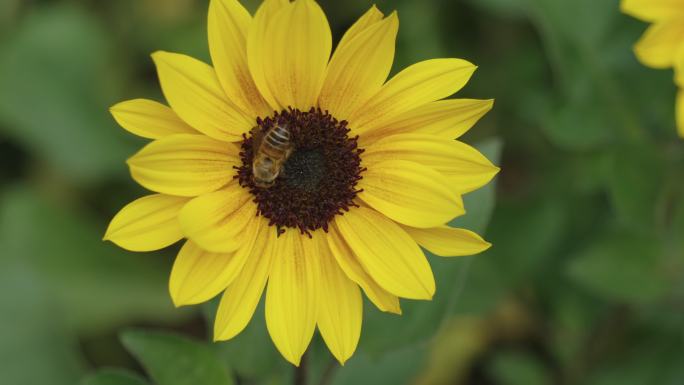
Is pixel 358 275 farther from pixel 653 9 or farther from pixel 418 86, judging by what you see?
pixel 653 9

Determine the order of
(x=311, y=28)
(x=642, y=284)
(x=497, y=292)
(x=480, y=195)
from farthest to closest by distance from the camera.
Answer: (x=497, y=292), (x=642, y=284), (x=480, y=195), (x=311, y=28)

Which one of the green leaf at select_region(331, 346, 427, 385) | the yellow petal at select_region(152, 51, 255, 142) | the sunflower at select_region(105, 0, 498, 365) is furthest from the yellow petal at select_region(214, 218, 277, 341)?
the green leaf at select_region(331, 346, 427, 385)

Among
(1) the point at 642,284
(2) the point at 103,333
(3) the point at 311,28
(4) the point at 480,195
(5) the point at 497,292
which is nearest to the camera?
(3) the point at 311,28

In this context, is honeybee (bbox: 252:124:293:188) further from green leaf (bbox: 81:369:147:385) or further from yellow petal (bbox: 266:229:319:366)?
green leaf (bbox: 81:369:147:385)

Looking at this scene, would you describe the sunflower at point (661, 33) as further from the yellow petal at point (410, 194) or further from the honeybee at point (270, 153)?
the honeybee at point (270, 153)

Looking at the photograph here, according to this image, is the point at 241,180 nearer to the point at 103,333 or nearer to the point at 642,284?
the point at 642,284

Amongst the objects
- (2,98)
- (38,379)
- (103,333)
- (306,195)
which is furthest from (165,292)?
(306,195)

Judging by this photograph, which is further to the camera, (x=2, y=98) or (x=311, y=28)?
(x=2, y=98)
